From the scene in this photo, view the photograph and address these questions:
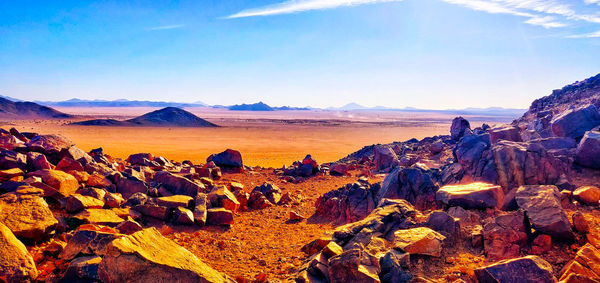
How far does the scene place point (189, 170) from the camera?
13.0 metres

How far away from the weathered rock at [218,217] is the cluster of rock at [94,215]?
0.02m

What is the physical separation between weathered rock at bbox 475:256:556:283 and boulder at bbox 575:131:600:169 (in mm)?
6093

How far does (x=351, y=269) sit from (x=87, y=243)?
12.9 feet

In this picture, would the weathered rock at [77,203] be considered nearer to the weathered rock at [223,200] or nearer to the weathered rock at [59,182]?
the weathered rock at [59,182]

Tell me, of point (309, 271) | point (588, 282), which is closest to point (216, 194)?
point (309, 271)

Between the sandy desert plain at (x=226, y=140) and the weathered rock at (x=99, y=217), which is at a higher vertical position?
the weathered rock at (x=99, y=217)

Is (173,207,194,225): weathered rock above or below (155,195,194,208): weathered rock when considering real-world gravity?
below

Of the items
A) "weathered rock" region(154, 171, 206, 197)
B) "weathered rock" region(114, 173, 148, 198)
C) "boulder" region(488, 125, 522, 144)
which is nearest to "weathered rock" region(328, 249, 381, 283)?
"weathered rock" region(154, 171, 206, 197)

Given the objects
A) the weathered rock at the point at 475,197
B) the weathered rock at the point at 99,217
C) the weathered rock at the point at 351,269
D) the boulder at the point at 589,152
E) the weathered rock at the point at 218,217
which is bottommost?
the weathered rock at the point at 218,217

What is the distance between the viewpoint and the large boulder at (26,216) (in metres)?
5.35

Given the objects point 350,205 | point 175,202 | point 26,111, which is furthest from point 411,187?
A: point 26,111

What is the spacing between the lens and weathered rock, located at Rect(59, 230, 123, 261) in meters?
4.75

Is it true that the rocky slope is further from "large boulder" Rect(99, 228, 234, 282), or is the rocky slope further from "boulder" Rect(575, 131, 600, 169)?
"boulder" Rect(575, 131, 600, 169)

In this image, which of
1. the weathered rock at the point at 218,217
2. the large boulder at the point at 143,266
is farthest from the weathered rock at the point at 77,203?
the large boulder at the point at 143,266
